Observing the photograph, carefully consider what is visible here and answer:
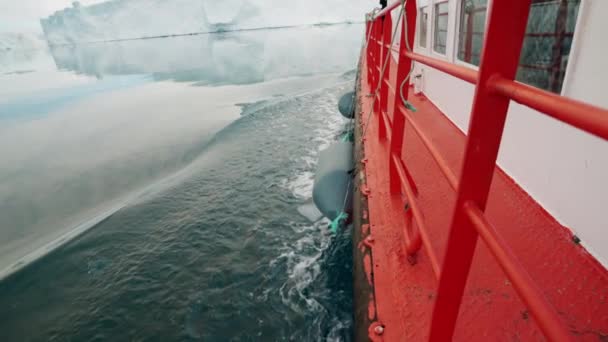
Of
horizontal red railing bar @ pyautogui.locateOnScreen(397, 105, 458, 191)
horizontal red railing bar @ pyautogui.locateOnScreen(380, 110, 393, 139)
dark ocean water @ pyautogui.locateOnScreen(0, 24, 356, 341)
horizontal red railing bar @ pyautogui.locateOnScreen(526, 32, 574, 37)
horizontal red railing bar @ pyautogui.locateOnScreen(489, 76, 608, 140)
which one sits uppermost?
horizontal red railing bar @ pyautogui.locateOnScreen(526, 32, 574, 37)

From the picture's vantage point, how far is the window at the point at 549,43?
181cm

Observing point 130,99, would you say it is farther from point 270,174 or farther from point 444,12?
point 444,12

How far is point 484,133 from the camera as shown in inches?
29.2

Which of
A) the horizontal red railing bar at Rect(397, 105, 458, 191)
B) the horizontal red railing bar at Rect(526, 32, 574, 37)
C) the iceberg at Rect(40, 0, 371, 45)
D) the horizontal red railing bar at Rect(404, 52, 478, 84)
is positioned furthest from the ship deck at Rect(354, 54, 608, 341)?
the iceberg at Rect(40, 0, 371, 45)

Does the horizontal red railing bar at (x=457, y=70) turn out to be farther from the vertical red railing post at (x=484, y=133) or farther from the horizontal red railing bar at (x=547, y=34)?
the horizontal red railing bar at (x=547, y=34)

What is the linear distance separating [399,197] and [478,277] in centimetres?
81

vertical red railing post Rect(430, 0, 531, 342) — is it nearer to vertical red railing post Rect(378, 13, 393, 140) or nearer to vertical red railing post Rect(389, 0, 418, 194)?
vertical red railing post Rect(389, 0, 418, 194)

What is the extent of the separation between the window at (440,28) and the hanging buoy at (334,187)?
1955 mm

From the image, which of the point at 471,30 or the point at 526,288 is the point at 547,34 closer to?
the point at 471,30

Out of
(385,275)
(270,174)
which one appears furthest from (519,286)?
(270,174)

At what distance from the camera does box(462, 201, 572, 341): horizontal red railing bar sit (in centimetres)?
54

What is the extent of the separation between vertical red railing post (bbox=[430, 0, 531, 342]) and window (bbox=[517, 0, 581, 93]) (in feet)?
5.20

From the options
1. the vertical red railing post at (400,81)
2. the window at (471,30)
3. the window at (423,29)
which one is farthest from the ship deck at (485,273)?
the window at (423,29)

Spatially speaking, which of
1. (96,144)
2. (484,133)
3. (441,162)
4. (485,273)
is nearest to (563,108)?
(484,133)
